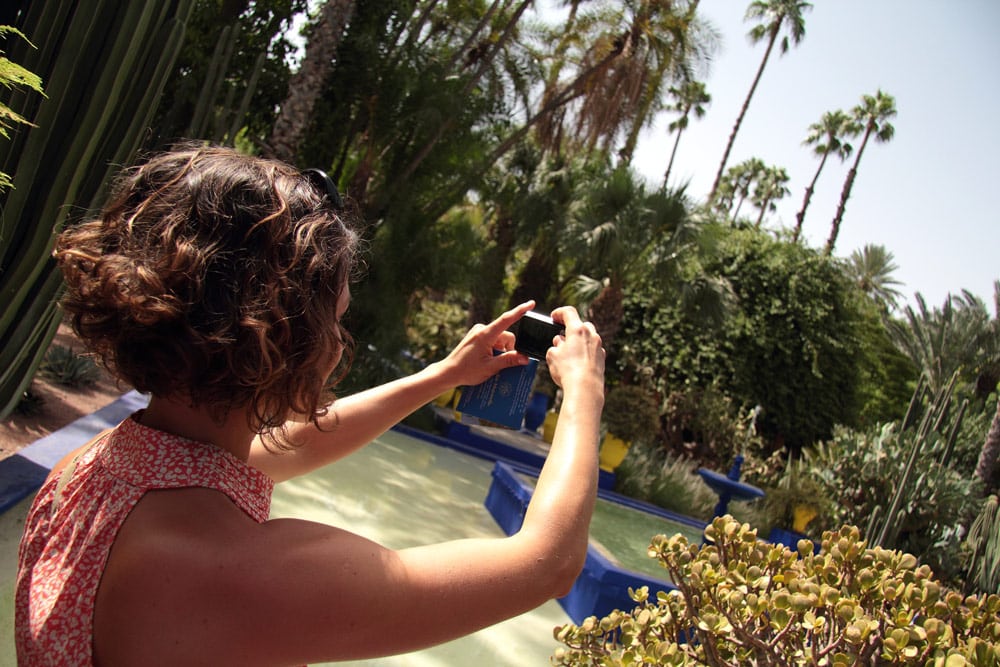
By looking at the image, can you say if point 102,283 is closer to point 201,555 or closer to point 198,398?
point 198,398

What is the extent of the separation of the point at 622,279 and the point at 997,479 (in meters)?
5.70

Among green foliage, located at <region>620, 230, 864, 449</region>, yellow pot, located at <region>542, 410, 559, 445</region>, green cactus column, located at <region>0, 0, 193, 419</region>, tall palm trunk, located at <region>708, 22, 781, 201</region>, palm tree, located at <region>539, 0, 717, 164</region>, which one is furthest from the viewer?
tall palm trunk, located at <region>708, 22, 781, 201</region>

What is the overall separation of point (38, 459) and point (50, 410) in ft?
5.09

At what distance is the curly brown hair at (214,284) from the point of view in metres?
0.87

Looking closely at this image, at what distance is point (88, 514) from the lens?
857 millimetres

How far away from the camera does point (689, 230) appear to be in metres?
10.6

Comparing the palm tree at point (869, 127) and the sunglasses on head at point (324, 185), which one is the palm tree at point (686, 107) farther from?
the sunglasses on head at point (324, 185)

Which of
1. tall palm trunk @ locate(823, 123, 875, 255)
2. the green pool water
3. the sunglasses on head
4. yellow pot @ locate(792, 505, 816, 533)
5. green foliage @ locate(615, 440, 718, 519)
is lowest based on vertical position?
the green pool water

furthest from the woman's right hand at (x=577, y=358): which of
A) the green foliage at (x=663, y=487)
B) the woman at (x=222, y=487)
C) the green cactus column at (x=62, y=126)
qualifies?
the green foliage at (x=663, y=487)

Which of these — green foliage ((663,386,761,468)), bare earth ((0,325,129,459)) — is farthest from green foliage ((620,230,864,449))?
bare earth ((0,325,129,459))

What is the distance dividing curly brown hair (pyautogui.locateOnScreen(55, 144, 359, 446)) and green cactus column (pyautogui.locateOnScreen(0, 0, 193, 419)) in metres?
1.98

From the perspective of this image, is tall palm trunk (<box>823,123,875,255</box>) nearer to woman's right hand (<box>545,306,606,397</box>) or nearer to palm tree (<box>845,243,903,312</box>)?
palm tree (<box>845,243,903,312</box>)

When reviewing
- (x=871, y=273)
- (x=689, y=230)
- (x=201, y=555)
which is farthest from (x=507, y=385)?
(x=871, y=273)

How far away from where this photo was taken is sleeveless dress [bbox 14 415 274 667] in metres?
0.82
